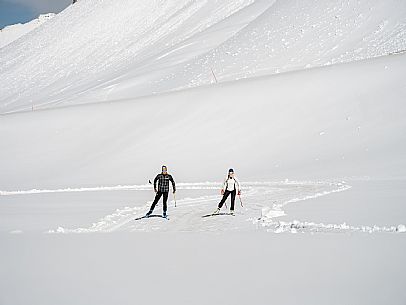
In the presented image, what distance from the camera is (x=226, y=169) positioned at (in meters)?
17.5

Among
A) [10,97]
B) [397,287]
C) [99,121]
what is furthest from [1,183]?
[10,97]

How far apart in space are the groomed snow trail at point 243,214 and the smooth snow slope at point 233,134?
5.61ft

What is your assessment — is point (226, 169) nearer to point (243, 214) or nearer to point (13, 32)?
point (243, 214)

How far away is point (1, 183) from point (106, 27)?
50310 millimetres

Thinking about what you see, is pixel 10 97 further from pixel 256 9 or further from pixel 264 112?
pixel 264 112

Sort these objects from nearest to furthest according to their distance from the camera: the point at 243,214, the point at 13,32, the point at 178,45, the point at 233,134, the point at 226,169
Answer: the point at 243,214, the point at 226,169, the point at 233,134, the point at 178,45, the point at 13,32

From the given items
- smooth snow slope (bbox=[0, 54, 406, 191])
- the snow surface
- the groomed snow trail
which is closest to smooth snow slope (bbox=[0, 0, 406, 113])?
the snow surface

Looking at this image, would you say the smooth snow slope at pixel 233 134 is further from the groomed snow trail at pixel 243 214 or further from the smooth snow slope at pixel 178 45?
the smooth snow slope at pixel 178 45

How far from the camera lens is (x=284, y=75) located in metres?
25.2

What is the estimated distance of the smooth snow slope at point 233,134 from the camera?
55.2 ft

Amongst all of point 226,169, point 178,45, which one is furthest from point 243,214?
point 178,45

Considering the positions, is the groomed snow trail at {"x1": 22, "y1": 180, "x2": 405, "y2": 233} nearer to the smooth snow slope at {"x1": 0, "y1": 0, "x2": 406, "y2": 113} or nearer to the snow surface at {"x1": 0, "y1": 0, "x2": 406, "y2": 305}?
the snow surface at {"x1": 0, "y1": 0, "x2": 406, "y2": 305}

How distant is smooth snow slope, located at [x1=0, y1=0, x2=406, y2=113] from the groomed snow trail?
21.6 m

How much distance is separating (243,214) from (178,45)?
41.2 meters
